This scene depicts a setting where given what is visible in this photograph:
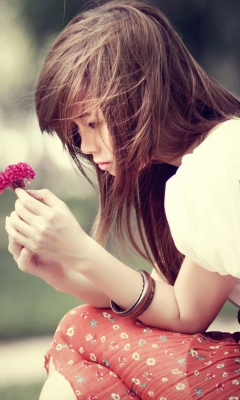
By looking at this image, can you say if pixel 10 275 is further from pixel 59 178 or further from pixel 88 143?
pixel 88 143

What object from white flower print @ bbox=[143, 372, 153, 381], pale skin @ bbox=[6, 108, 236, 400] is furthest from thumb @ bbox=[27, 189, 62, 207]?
white flower print @ bbox=[143, 372, 153, 381]

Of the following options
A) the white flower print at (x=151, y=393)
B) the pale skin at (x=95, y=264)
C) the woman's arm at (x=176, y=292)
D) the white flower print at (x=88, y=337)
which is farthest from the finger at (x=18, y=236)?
the white flower print at (x=151, y=393)

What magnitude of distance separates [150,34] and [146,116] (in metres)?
0.17

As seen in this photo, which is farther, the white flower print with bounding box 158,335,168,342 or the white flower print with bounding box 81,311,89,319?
the white flower print with bounding box 81,311,89,319

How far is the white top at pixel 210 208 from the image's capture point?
0.95 meters

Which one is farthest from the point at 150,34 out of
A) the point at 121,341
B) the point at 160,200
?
the point at 121,341

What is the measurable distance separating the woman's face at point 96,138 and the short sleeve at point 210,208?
18 cm

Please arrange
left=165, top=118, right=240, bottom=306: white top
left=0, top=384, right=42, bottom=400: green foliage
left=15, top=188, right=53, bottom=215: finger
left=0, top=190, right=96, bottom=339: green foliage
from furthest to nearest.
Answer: left=0, top=190, right=96, bottom=339: green foliage
left=0, top=384, right=42, bottom=400: green foliage
left=15, top=188, right=53, bottom=215: finger
left=165, top=118, right=240, bottom=306: white top

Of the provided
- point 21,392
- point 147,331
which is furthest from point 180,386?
point 21,392

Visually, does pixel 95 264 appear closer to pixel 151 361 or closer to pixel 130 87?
pixel 151 361

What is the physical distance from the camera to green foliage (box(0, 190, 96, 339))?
2.33 m

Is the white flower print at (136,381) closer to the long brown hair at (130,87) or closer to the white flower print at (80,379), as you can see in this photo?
the white flower print at (80,379)

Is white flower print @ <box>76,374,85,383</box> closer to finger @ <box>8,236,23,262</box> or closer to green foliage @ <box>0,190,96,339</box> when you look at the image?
finger @ <box>8,236,23,262</box>

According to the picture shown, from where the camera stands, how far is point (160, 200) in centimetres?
137
